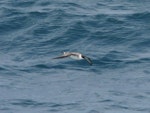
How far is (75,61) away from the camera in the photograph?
32812 millimetres

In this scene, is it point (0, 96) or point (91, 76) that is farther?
point (91, 76)

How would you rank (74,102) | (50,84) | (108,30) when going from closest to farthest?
(74,102), (50,84), (108,30)

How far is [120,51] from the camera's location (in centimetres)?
3375

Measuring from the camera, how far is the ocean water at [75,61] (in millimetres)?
28578

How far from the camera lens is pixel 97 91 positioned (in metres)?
29.5

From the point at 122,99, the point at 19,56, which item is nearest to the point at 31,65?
the point at 19,56

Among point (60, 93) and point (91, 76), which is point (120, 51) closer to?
point (91, 76)

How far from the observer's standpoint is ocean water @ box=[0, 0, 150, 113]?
28578mm

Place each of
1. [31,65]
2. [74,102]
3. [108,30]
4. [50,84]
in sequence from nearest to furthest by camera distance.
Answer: [74,102]
[50,84]
[31,65]
[108,30]

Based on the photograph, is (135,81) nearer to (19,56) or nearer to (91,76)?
(91,76)

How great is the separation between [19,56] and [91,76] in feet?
14.4

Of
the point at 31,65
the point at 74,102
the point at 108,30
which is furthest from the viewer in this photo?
the point at 108,30

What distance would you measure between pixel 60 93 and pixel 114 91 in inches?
96.1

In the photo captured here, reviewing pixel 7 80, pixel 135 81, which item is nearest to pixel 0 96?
pixel 7 80
